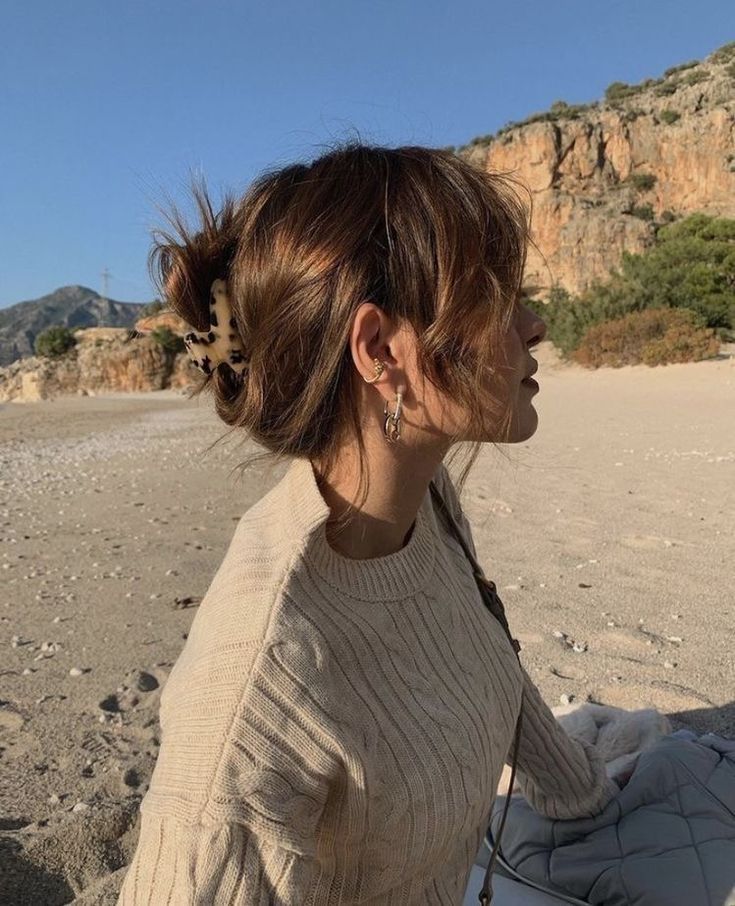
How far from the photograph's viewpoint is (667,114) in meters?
46.0

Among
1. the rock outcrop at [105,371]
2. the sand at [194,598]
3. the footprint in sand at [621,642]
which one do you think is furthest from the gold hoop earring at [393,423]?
→ the rock outcrop at [105,371]

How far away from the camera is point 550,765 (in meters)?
1.75

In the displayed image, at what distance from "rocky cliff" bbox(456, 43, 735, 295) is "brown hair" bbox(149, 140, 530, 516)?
40.2 metres

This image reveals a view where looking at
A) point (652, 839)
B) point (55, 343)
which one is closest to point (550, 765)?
point (652, 839)

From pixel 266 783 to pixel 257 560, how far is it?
297 millimetres

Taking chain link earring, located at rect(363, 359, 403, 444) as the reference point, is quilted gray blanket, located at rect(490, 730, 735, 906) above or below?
below

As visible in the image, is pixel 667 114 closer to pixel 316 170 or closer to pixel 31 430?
pixel 31 430

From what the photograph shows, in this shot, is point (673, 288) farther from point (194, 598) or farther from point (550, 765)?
point (550, 765)

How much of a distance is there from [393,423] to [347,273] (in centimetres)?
25

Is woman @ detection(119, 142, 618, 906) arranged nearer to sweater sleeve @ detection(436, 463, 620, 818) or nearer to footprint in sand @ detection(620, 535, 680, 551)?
sweater sleeve @ detection(436, 463, 620, 818)

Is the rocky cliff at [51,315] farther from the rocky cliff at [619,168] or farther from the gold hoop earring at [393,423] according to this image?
the gold hoop earring at [393,423]

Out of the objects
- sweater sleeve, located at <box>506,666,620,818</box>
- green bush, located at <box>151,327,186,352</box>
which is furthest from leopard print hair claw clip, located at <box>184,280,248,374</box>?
sweater sleeve, located at <box>506,666,620,818</box>

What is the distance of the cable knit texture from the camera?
0.89 meters

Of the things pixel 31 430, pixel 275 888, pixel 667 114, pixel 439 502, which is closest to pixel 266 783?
pixel 275 888
